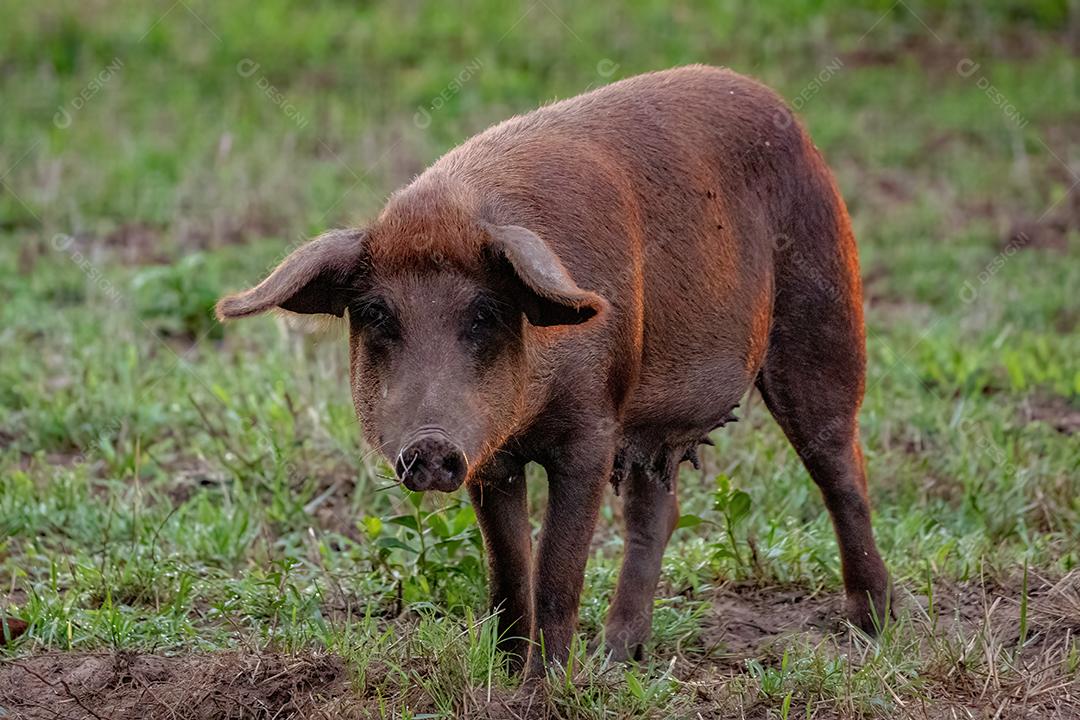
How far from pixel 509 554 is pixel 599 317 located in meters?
0.83

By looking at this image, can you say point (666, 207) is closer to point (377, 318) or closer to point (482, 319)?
point (482, 319)

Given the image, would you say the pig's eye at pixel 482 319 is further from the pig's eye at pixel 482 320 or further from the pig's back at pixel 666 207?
the pig's back at pixel 666 207

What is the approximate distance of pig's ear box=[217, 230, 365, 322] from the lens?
12.6 feet


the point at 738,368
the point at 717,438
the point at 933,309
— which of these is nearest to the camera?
the point at 738,368

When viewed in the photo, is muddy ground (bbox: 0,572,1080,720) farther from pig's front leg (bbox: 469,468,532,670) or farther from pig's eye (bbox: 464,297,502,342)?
pig's eye (bbox: 464,297,502,342)

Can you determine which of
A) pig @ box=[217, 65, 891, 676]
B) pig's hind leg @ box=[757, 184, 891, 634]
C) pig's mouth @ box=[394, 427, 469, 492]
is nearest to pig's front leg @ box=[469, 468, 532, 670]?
pig @ box=[217, 65, 891, 676]

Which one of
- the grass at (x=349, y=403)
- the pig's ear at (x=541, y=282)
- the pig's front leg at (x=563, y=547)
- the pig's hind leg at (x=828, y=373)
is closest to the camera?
the pig's ear at (x=541, y=282)

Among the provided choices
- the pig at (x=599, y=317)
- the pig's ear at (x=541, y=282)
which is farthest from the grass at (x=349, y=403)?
the pig's ear at (x=541, y=282)

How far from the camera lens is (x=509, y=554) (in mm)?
4574

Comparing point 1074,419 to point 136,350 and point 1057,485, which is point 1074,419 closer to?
point 1057,485

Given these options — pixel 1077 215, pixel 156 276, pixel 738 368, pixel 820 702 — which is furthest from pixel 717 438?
pixel 1077 215

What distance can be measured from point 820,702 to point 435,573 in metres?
1.33

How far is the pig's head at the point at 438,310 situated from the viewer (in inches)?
148

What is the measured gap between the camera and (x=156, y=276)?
8266 millimetres
